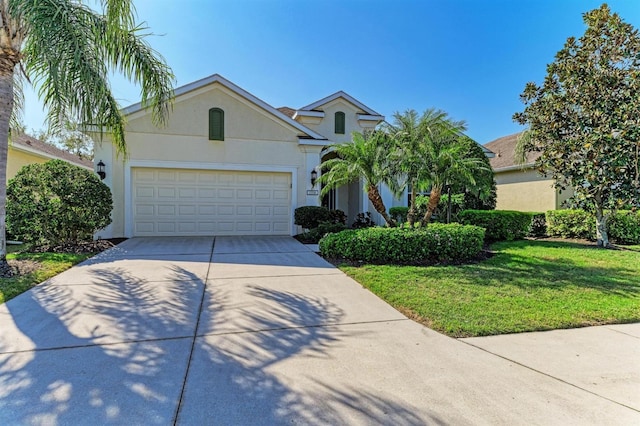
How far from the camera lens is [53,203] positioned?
809cm

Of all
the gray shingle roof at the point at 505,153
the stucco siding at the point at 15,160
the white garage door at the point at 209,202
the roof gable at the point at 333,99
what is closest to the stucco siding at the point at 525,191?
the gray shingle roof at the point at 505,153

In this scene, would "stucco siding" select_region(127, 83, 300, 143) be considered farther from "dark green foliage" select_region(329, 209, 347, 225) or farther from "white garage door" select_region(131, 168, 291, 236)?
"dark green foliage" select_region(329, 209, 347, 225)

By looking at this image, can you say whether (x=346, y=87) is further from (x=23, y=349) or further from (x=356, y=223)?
(x=23, y=349)

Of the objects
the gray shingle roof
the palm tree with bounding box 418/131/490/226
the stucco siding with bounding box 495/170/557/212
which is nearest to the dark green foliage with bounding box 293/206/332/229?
the palm tree with bounding box 418/131/490/226

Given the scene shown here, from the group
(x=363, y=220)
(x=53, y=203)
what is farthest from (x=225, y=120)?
(x=363, y=220)

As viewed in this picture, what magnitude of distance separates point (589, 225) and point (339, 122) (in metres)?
10.0

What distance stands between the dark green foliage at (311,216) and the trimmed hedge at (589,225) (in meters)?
8.24

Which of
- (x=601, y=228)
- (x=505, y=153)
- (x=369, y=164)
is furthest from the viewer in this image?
(x=505, y=153)

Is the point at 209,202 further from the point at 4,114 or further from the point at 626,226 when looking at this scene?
the point at 626,226

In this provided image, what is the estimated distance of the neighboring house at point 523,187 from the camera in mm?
14680

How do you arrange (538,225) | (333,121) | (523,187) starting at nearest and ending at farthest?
1. (538,225)
2. (333,121)
3. (523,187)

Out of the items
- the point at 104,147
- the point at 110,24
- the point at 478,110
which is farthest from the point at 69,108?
the point at 478,110

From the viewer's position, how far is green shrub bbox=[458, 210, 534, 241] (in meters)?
10.9

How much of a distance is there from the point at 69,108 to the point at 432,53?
11.8 meters
